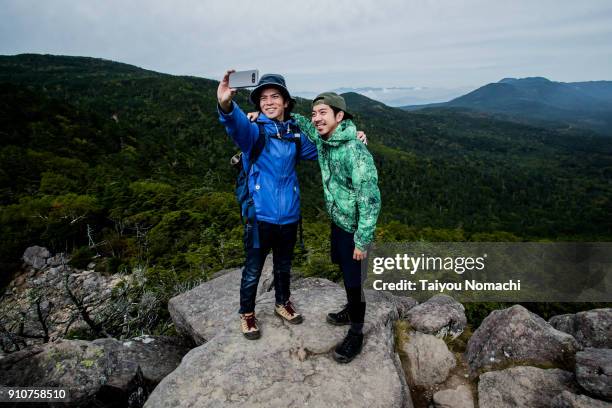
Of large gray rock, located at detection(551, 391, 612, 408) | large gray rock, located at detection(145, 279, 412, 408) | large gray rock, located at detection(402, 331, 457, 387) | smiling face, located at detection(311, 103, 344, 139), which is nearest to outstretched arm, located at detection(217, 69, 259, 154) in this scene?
smiling face, located at detection(311, 103, 344, 139)

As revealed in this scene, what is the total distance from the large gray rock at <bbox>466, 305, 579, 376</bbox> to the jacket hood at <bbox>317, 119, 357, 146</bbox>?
3054 millimetres

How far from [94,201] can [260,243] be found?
12.5 meters

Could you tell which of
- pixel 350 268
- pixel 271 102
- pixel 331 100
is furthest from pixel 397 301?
pixel 271 102

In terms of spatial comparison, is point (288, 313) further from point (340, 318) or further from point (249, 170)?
point (249, 170)

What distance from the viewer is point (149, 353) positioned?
4406 millimetres

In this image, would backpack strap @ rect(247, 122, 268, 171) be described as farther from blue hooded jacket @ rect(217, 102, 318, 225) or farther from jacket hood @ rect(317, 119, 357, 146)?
jacket hood @ rect(317, 119, 357, 146)

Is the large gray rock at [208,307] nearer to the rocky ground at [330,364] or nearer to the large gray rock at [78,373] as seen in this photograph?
the rocky ground at [330,364]

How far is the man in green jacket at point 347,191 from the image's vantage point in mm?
3205

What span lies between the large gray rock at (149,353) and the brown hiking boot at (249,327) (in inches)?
47.4

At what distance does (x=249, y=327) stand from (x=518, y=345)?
308cm

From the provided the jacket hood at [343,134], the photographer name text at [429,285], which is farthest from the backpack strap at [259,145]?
the photographer name text at [429,285]

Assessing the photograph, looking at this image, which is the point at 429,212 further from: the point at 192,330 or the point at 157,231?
the point at 192,330

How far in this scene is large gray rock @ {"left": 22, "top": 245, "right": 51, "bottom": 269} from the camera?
36.1 ft

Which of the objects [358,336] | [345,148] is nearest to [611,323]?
[358,336]
